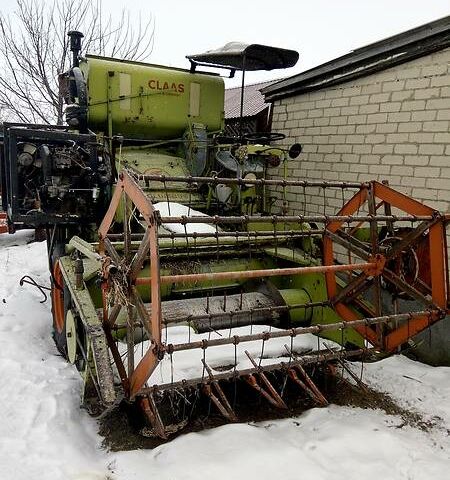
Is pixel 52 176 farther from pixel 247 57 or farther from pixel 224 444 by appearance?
pixel 247 57

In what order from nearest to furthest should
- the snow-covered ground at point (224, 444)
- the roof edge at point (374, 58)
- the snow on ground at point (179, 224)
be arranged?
the snow-covered ground at point (224, 444) → the snow on ground at point (179, 224) → the roof edge at point (374, 58)

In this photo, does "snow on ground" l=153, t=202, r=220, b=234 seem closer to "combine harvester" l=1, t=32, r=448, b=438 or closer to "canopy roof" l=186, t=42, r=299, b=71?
"combine harvester" l=1, t=32, r=448, b=438

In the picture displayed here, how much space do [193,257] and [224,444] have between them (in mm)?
1782

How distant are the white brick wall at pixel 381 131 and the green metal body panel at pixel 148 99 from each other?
1288 millimetres

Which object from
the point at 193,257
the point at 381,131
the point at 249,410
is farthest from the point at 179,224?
the point at 381,131

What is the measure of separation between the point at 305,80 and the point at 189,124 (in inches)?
68.1

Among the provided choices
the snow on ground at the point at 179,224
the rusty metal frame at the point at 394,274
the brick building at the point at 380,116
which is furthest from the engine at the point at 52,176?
the brick building at the point at 380,116

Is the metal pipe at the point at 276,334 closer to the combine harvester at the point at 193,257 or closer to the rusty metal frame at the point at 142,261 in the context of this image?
the combine harvester at the point at 193,257

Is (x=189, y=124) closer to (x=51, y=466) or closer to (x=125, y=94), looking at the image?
(x=125, y=94)

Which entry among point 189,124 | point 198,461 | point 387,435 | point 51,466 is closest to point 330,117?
point 189,124

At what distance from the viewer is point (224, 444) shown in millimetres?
2664

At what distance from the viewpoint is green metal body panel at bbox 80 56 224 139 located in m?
5.15

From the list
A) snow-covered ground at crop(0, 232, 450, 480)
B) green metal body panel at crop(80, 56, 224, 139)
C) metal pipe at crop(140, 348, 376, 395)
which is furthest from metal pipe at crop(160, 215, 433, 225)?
green metal body panel at crop(80, 56, 224, 139)

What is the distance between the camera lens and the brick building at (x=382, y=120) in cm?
438
